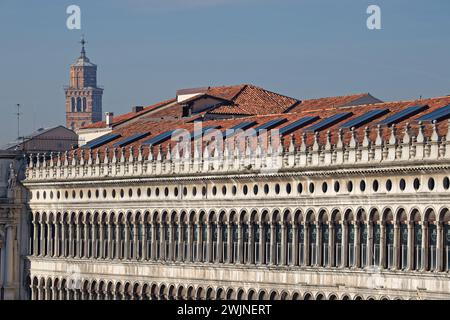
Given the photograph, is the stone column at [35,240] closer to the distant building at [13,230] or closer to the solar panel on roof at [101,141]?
the distant building at [13,230]

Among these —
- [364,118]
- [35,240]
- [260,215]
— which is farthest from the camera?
[35,240]

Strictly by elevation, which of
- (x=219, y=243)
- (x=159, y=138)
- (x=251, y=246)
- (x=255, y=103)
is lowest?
(x=251, y=246)

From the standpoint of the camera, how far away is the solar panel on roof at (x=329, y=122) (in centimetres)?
10654

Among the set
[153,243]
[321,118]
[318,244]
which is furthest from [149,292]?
[318,244]

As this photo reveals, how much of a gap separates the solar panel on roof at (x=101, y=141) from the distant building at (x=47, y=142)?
6702 millimetres

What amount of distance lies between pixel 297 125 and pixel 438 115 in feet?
48.1

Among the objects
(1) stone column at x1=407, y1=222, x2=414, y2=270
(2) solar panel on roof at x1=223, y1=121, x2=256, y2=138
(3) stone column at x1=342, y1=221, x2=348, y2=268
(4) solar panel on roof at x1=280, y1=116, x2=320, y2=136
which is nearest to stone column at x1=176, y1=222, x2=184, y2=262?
(2) solar panel on roof at x1=223, y1=121, x2=256, y2=138

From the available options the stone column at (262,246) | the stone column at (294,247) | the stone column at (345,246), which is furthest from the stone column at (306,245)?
the stone column at (262,246)

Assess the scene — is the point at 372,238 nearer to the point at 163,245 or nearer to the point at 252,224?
the point at 252,224

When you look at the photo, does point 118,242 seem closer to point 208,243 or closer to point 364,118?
point 208,243

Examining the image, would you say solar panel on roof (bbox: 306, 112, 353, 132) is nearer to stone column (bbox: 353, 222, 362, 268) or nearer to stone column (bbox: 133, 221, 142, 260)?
stone column (bbox: 353, 222, 362, 268)

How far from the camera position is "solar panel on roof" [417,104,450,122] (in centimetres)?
9589

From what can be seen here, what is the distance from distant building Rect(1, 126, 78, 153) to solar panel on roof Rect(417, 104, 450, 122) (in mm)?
43247

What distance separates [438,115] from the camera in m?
96.5
